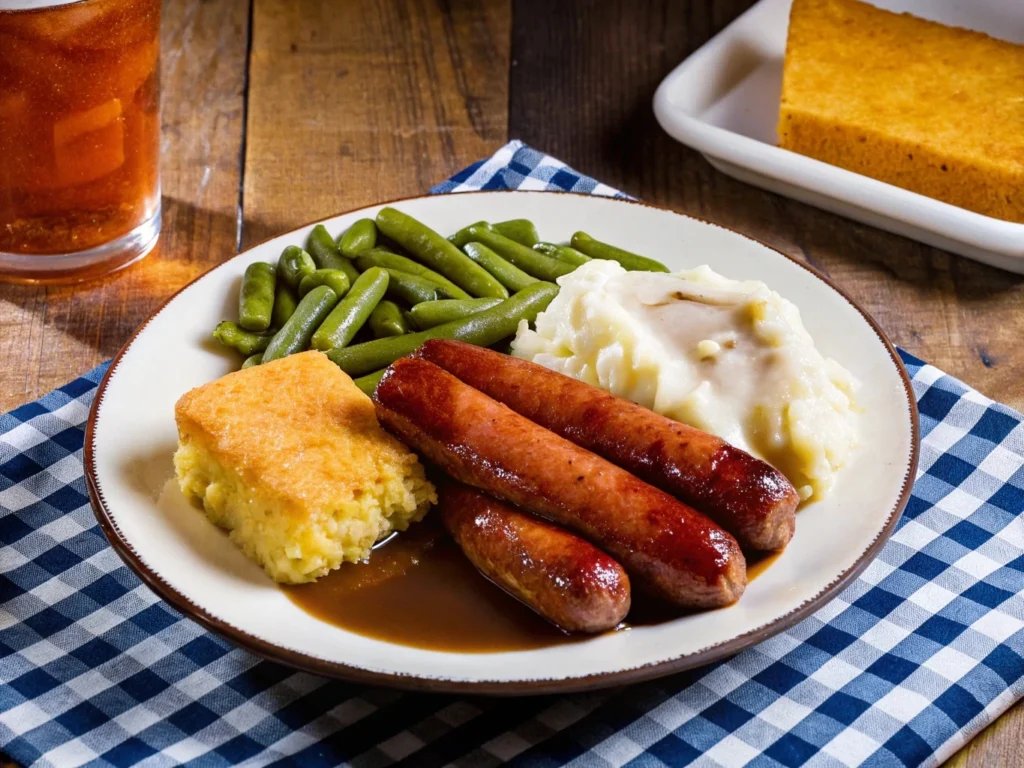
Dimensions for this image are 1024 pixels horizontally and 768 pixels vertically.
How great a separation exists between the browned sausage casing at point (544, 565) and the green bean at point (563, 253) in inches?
51.2

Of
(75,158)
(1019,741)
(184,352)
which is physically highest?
(75,158)

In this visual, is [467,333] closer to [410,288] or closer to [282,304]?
[410,288]

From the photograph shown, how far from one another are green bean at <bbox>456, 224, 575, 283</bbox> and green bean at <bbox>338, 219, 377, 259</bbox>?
0.29 metres

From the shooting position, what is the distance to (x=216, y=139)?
5352 mm

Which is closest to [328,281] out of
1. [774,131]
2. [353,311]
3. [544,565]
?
[353,311]

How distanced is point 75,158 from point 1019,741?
126 inches

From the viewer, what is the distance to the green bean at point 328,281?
150 inches

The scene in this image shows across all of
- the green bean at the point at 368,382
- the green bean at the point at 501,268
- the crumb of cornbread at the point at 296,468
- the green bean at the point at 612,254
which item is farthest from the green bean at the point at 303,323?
the green bean at the point at 612,254

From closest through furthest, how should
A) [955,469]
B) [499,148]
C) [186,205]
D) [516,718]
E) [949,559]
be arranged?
[516,718], [949,559], [955,469], [186,205], [499,148]

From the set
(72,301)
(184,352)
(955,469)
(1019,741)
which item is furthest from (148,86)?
(1019,741)

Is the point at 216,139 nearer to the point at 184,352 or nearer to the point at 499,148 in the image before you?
the point at 499,148

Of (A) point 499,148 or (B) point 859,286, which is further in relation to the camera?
(A) point 499,148

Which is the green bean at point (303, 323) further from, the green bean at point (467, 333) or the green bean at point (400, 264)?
the green bean at point (400, 264)

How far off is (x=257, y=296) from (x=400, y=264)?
0.49m
